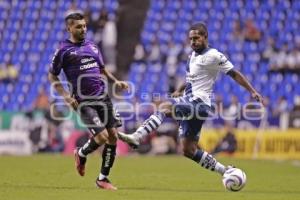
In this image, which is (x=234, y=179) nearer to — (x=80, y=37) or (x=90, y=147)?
(x=90, y=147)

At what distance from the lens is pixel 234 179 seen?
1076 centimetres

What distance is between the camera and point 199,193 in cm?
1081

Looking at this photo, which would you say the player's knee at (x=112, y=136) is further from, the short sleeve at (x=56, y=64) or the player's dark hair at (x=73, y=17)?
the player's dark hair at (x=73, y=17)

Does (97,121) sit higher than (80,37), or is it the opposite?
(80,37)

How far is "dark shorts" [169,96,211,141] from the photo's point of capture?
11027mm

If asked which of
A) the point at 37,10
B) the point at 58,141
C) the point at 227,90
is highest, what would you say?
the point at 37,10

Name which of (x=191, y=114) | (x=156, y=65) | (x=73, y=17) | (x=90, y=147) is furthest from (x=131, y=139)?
(x=156, y=65)

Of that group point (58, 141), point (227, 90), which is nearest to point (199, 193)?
point (58, 141)

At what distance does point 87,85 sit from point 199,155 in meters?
1.95

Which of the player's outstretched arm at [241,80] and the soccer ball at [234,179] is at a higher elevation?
the player's outstretched arm at [241,80]

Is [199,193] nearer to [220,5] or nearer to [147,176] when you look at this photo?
[147,176]

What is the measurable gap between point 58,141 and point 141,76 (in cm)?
511

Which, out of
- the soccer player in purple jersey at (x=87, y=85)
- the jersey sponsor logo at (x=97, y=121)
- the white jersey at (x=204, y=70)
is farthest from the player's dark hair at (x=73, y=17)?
the white jersey at (x=204, y=70)

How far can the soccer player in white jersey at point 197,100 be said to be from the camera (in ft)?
35.9
